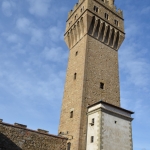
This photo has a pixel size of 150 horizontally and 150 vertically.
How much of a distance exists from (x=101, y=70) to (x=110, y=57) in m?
3.06

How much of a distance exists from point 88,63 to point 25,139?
1104 cm

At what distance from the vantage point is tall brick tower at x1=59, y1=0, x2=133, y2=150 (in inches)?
849

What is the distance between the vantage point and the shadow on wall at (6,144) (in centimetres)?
1706

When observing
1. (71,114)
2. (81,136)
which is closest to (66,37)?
(71,114)

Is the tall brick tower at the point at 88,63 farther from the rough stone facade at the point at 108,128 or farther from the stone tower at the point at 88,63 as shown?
the rough stone facade at the point at 108,128

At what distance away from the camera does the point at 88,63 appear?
24.4 meters

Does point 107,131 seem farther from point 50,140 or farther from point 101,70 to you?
point 101,70

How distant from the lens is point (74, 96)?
2323 centimetres

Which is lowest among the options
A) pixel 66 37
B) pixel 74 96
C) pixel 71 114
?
pixel 71 114

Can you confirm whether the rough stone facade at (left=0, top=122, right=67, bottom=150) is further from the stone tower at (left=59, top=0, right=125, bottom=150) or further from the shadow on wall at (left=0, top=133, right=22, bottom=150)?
the stone tower at (left=59, top=0, right=125, bottom=150)

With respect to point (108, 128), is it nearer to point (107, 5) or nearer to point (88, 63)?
point (88, 63)

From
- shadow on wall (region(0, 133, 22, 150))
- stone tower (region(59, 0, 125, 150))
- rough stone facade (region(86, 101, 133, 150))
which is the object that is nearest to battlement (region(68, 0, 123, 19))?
stone tower (region(59, 0, 125, 150))

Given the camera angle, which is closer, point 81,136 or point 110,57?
point 81,136

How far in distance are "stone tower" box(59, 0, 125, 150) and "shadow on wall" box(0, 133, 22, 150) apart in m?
5.41
